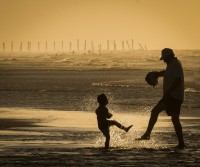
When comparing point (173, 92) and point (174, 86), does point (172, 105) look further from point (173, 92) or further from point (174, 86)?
point (174, 86)

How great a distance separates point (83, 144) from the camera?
696 inches

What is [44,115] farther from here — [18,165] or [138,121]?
[18,165]

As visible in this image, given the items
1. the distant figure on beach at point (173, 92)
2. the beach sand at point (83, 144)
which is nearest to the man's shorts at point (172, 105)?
the distant figure on beach at point (173, 92)

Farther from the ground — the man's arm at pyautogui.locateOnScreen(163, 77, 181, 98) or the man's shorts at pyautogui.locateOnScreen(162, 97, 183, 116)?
the man's arm at pyautogui.locateOnScreen(163, 77, 181, 98)

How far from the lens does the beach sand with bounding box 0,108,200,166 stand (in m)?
14.5

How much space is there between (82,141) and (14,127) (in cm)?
458

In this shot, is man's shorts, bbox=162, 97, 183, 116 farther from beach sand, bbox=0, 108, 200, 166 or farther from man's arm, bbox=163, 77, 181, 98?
beach sand, bbox=0, 108, 200, 166

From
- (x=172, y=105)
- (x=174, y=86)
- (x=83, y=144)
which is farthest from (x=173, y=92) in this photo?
(x=83, y=144)

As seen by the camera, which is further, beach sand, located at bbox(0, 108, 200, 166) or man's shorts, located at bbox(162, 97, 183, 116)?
man's shorts, located at bbox(162, 97, 183, 116)

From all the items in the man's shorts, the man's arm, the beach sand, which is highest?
the man's arm

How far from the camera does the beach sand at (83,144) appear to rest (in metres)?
14.5

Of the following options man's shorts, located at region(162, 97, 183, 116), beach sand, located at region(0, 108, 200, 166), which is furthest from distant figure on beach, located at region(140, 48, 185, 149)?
beach sand, located at region(0, 108, 200, 166)

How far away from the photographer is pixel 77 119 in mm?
25359

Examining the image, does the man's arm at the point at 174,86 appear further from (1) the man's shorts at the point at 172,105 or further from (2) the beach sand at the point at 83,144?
(2) the beach sand at the point at 83,144
